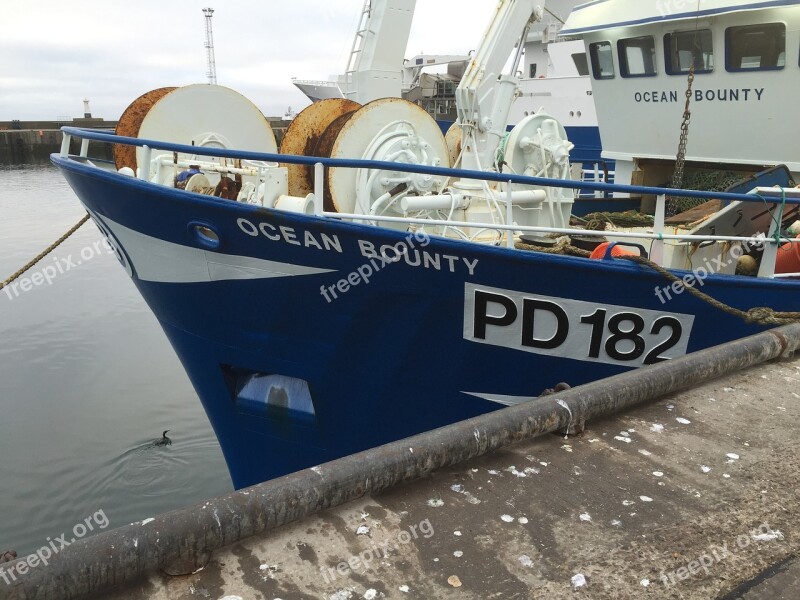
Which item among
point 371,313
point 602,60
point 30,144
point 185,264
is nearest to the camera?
point 371,313

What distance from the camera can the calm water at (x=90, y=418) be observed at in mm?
6711

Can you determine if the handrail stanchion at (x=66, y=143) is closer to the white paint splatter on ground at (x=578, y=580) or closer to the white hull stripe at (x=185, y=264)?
the white hull stripe at (x=185, y=264)

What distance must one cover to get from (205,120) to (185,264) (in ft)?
6.22

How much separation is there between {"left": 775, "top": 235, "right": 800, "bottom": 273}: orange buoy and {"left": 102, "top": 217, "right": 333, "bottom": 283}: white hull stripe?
4.21 meters

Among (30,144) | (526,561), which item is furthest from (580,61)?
(30,144)

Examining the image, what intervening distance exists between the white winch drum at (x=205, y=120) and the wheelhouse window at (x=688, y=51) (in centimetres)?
527

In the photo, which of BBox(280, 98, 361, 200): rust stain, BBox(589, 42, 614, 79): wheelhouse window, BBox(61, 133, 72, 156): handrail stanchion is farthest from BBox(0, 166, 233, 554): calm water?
BBox(589, 42, 614, 79): wheelhouse window

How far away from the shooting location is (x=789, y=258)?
5961 mm

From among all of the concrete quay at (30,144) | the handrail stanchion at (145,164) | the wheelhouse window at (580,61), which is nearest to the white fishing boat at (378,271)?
the handrail stanchion at (145,164)

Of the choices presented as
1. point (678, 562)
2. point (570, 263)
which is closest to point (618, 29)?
point (570, 263)

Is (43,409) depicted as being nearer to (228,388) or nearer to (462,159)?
(228,388)
